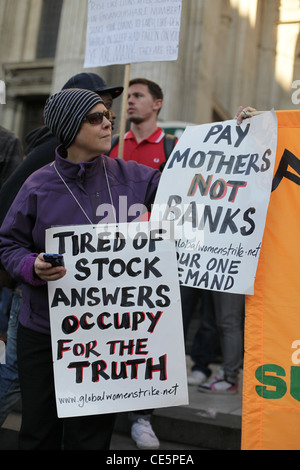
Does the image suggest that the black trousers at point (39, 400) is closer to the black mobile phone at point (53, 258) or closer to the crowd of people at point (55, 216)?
the crowd of people at point (55, 216)

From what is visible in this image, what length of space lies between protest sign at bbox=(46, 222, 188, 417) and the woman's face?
343mm

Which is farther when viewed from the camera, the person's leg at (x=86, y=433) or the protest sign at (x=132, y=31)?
the protest sign at (x=132, y=31)

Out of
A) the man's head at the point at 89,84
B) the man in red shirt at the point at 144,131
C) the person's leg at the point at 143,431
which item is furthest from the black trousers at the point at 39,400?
the man in red shirt at the point at 144,131

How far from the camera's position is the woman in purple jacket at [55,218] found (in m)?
2.45

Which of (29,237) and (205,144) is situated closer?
(29,237)

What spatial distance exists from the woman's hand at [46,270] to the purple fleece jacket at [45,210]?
3.8 inches

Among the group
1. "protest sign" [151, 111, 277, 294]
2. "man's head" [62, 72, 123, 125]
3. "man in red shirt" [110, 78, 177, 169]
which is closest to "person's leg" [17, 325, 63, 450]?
"protest sign" [151, 111, 277, 294]

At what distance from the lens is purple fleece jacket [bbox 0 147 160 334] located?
2.49 metres

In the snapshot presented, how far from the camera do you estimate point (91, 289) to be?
2.48m

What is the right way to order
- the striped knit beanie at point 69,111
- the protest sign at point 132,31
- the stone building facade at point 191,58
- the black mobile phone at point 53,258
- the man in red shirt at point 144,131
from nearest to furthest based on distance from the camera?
the black mobile phone at point 53,258 < the striped knit beanie at point 69,111 < the protest sign at point 132,31 < the man in red shirt at point 144,131 < the stone building facade at point 191,58

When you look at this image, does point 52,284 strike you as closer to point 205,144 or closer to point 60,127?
point 60,127

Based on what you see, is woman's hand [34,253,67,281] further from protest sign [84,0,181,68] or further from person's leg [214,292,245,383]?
person's leg [214,292,245,383]

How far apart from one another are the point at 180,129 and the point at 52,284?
6285mm

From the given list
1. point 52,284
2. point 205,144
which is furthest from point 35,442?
point 205,144
